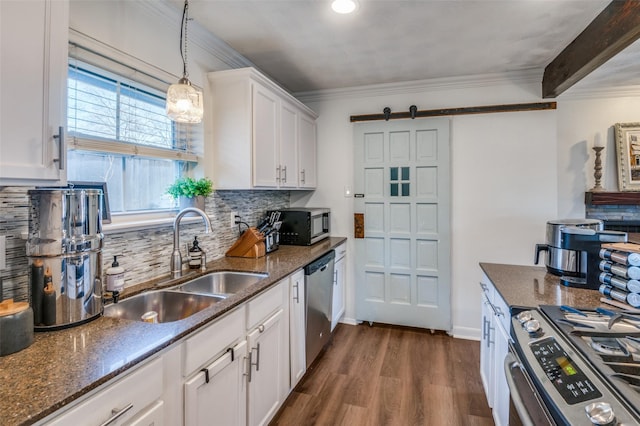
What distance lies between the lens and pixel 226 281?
2.04 metres

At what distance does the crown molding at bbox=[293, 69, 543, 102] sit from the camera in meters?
3.00

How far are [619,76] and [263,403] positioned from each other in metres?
3.83

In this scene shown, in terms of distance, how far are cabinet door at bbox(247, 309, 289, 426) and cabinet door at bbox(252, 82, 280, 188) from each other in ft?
3.36

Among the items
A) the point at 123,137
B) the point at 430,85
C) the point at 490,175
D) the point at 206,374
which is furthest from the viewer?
the point at 430,85

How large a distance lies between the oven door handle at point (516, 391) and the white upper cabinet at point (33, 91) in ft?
5.56

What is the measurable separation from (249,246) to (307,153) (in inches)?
51.5

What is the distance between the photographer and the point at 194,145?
221 cm

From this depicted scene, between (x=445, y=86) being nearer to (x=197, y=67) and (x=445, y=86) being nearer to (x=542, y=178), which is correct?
(x=542, y=178)

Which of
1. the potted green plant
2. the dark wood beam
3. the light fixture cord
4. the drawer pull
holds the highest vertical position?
the light fixture cord

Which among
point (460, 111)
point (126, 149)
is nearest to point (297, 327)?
point (126, 149)

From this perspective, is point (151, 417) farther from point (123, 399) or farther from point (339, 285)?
point (339, 285)

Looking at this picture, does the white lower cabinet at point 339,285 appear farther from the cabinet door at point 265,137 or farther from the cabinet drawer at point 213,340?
the cabinet drawer at point 213,340

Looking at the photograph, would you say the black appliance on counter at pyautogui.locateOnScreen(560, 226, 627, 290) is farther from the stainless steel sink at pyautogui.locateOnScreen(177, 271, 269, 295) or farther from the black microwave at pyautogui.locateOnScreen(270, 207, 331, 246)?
the black microwave at pyautogui.locateOnScreen(270, 207, 331, 246)

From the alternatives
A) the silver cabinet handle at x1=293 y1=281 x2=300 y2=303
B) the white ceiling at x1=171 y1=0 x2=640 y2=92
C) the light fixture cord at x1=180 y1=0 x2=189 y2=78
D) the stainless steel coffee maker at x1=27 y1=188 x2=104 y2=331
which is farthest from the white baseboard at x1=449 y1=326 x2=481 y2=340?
the light fixture cord at x1=180 y1=0 x2=189 y2=78
